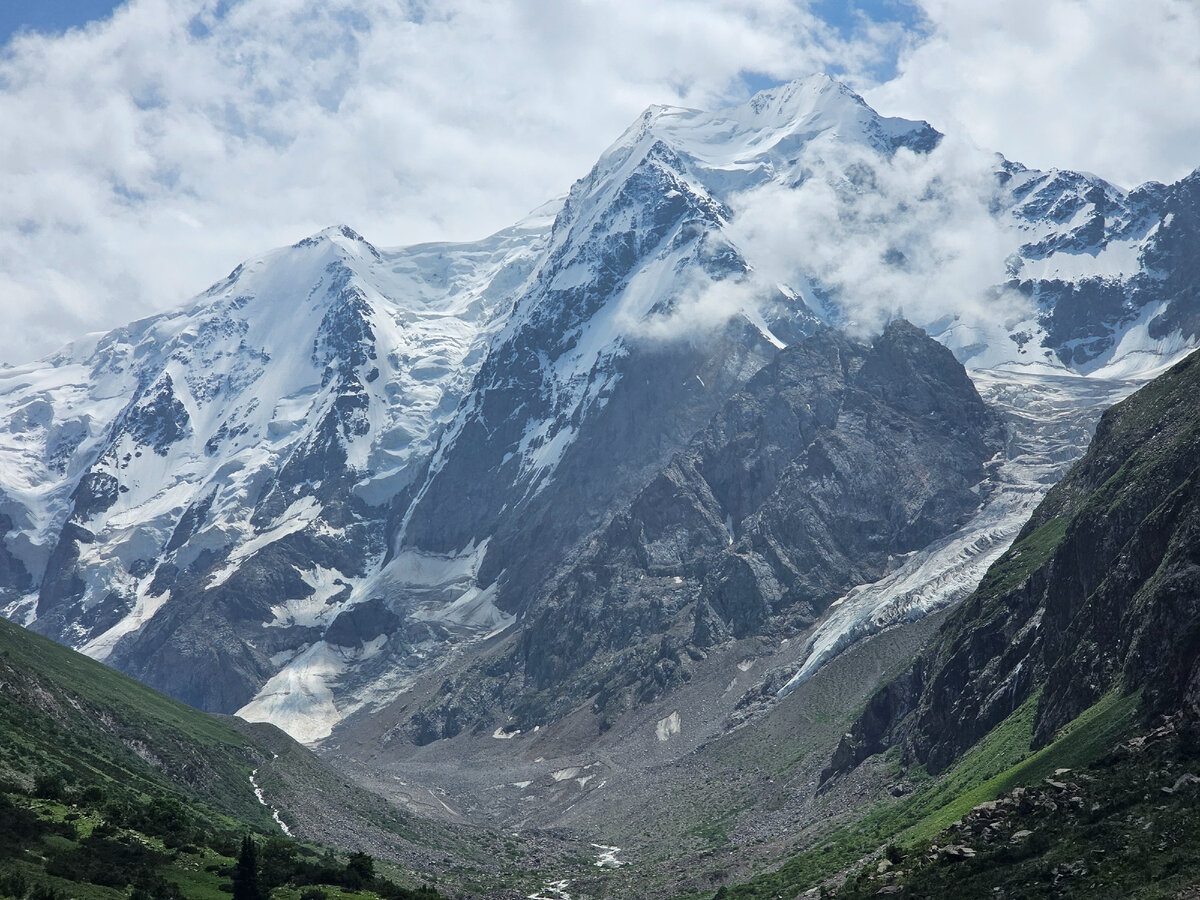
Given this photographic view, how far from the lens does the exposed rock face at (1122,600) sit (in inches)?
4429

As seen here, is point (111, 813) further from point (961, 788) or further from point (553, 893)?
point (553, 893)

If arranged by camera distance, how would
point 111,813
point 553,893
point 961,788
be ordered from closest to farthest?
point 111,813 → point 961,788 → point 553,893

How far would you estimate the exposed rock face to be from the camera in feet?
369

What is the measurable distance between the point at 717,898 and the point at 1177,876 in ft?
304

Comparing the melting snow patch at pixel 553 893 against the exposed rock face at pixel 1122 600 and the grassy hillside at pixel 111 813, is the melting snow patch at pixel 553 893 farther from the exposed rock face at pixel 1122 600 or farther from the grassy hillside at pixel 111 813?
the exposed rock face at pixel 1122 600

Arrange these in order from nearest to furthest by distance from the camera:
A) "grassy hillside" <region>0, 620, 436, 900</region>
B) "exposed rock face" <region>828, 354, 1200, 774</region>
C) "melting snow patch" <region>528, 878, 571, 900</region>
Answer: "grassy hillside" <region>0, 620, 436, 900</region> → "exposed rock face" <region>828, 354, 1200, 774</region> → "melting snow patch" <region>528, 878, 571, 900</region>

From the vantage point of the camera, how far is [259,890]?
9238 centimetres

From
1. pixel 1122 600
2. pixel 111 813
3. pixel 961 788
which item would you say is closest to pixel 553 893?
pixel 961 788

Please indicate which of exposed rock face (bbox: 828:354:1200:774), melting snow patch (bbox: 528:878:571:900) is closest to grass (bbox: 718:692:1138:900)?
exposed rock face (bbox: 828:354:1200:774)

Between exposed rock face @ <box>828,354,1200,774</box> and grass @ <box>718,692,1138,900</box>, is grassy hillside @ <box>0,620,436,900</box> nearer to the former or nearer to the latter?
grass @ <box>718,692,1138,900</box>

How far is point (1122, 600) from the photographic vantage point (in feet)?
441

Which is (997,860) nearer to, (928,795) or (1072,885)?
(1072,885)

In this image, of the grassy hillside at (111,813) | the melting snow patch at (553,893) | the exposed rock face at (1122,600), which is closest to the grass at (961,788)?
the exposed rock face at (1122,600)

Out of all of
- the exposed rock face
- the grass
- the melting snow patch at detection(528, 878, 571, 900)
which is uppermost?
the exposed rock face
